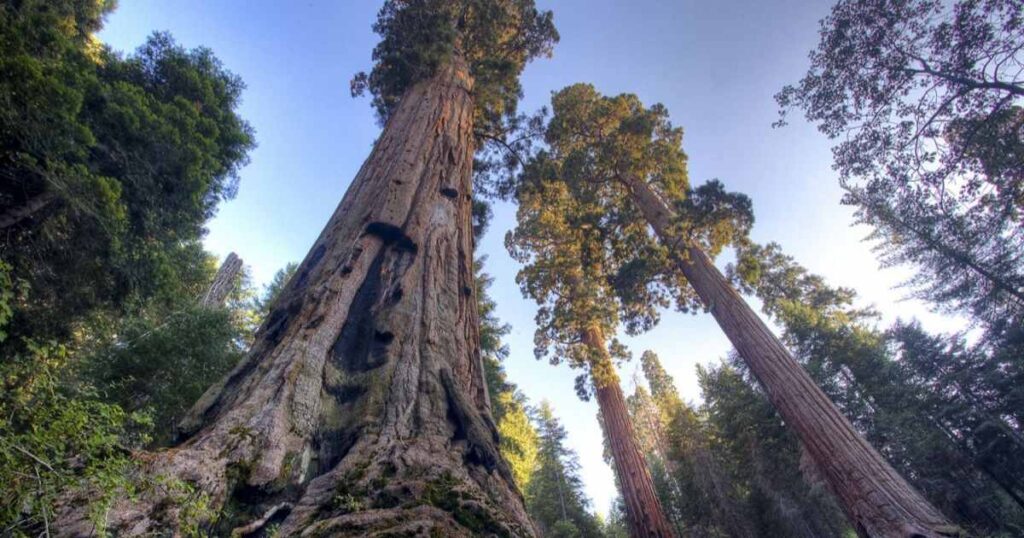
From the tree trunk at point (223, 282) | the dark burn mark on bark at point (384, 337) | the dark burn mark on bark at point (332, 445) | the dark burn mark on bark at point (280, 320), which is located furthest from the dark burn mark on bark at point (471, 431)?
the tree trunk at point (223, 282)

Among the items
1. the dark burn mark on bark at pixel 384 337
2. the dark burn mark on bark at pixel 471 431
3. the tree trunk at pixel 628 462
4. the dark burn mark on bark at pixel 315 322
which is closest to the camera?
the dark burn mark on bark at pixel 471 431

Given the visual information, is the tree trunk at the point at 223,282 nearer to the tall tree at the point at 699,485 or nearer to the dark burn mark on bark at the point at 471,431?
the dark burn mark on bark at the point at 471,431

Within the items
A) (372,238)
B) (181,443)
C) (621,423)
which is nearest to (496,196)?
(621,423)

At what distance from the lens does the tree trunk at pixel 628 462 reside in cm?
795

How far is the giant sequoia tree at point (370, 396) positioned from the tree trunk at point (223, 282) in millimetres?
12466

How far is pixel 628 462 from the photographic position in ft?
29.2

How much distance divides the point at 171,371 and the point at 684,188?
496 inches

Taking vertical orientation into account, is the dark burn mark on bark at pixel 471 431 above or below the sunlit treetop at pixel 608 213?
below

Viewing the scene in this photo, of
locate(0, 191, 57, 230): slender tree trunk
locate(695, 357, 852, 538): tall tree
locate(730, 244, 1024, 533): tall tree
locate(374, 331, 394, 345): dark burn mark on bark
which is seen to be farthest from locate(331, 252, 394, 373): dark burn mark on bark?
locate(695, 357, 852, 538): tall tree

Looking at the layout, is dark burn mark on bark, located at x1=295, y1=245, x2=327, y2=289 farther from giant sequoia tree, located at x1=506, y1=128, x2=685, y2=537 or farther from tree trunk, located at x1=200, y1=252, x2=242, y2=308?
tree trunk, located at x1=200, y1=252, x2=242, y2=308

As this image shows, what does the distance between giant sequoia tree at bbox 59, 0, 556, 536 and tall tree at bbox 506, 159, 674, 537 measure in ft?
17.6

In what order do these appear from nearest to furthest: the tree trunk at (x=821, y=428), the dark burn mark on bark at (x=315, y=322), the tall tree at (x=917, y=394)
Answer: the dark burn mark on bark at (x=315, y=322)
the tree trunk at (x=821, y=428)
the tall tree at (x=917, y=394)

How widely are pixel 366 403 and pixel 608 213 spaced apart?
8859 millimetres

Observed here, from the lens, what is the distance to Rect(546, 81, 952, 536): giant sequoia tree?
196 inches
